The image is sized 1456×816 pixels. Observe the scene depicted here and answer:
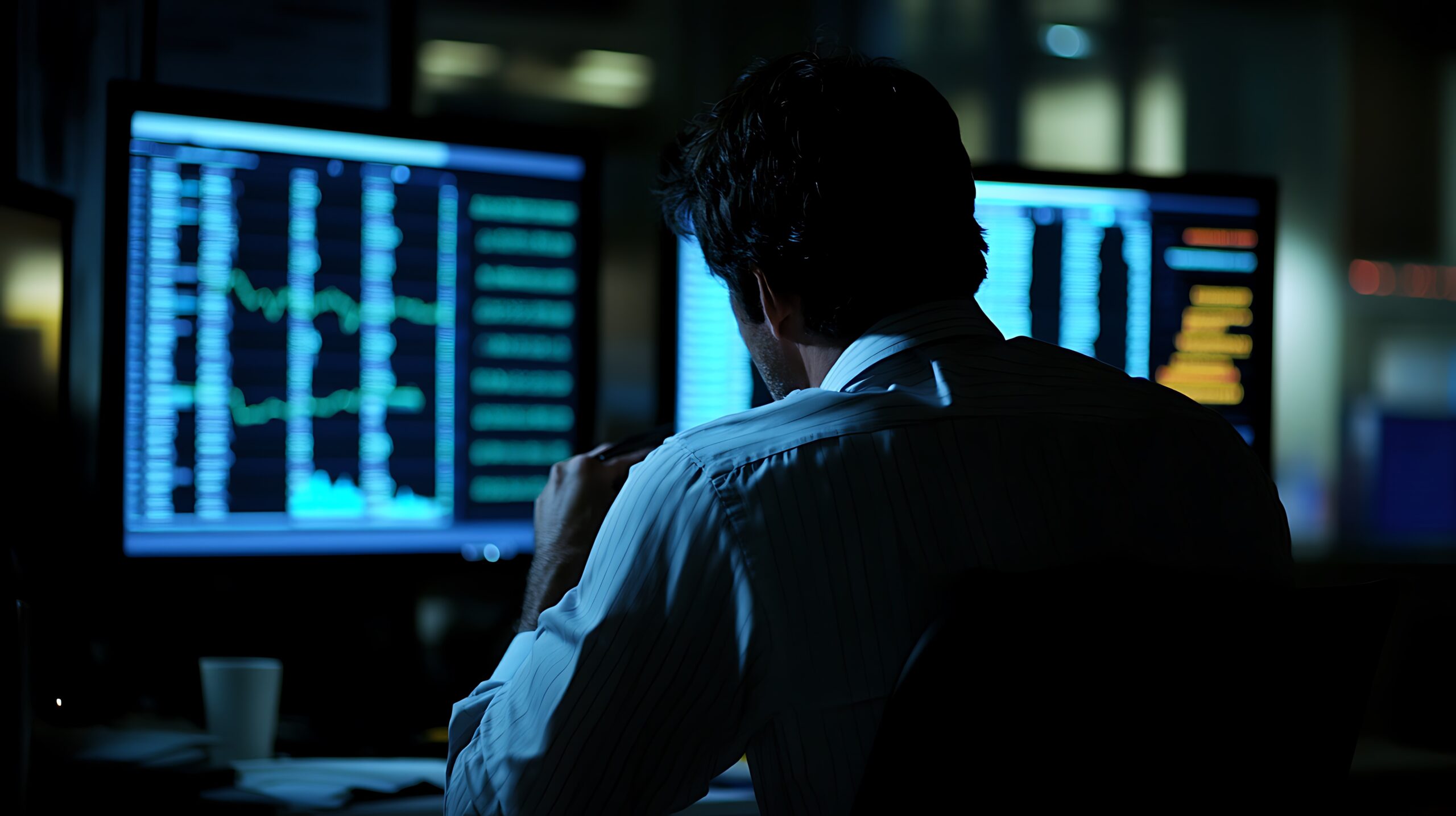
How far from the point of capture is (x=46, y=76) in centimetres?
127

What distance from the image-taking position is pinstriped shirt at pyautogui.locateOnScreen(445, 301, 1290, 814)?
61 centimetres

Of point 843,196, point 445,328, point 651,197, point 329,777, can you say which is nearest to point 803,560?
point 843,196

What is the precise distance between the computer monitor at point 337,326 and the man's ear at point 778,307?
0.49 metres

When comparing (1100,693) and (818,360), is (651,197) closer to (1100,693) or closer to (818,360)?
(818,360)

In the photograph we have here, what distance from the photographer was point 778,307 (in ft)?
2.67

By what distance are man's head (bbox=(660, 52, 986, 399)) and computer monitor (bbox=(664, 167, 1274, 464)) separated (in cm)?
50

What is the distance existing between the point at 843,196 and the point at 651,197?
85cm

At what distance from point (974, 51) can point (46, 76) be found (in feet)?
4.27

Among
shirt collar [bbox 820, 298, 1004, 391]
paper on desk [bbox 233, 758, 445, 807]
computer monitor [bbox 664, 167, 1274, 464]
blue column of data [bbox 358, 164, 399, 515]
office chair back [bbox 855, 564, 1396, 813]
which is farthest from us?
computer monitor [bbox 664, 167, 1274, 464]

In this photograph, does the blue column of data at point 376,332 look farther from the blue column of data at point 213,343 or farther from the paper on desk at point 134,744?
the paper on desk at point 134,744

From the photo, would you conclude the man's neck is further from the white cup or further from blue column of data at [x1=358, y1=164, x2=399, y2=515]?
the white cup

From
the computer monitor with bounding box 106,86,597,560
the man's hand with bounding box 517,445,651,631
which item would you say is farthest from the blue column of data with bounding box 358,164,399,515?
the man's hand with bounding box 517,445,651,631

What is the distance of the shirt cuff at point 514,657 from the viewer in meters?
0.80

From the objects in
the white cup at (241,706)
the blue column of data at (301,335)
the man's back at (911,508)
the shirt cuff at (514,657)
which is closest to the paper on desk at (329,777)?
the white cup at (241,706)
